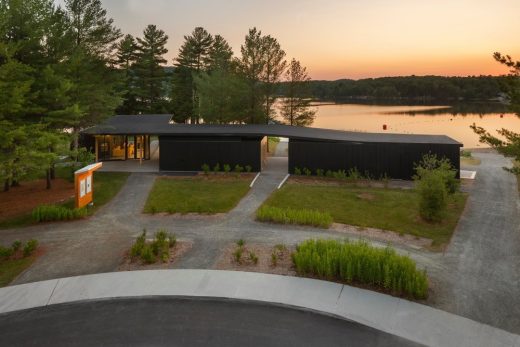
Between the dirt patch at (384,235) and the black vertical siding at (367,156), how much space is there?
36.7 feet

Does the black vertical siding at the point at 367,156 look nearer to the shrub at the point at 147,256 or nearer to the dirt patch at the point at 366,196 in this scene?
the dirt patch at the point at 366,196

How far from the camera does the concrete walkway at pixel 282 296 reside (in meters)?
8.95

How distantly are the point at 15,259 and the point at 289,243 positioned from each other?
9730 mm

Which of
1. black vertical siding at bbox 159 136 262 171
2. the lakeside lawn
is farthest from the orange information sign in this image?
black vertical siding at bbox 159 136 262 171

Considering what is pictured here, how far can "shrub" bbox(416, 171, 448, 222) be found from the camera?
17.5 metres

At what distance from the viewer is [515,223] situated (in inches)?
695

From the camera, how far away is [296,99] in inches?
2000

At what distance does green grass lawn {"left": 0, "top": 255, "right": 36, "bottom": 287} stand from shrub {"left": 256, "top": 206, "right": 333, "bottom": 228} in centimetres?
918

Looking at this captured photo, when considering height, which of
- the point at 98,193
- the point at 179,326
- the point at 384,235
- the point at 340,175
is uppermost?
the point at 340,175

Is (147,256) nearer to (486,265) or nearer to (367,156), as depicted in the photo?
(486,265)

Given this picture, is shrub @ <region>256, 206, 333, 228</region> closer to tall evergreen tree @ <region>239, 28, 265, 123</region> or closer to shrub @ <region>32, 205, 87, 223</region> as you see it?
shrub @ <region>32, 205, 87, 223</region>

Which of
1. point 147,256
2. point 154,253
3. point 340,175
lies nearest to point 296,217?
point 154,253

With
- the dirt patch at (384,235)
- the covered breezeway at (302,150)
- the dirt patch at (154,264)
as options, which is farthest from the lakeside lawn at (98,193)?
the dirt patch at (384,235)

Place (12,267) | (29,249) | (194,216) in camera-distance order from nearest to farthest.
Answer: (12,267), (29,249), (194,216)
